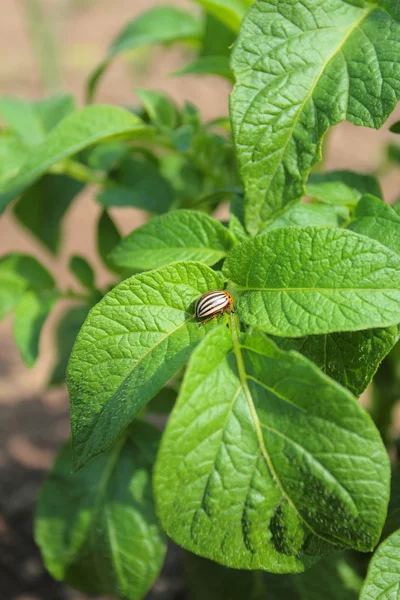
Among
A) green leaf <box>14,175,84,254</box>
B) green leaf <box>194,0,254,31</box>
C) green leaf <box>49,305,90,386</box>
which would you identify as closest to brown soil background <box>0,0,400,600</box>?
green leaf <box>194,0,254,31</box>

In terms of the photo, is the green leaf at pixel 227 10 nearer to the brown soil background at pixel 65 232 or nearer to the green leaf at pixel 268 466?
the brown soil background at pixel 65 232

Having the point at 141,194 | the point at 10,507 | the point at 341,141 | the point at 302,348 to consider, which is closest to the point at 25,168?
the point at 141,194

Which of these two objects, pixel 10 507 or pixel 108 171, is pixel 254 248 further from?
pixel 10 507

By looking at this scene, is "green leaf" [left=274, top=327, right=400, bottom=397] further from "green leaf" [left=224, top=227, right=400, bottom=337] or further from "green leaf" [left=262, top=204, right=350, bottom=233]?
"green leaf" [left=262, top=204, right=350, bottom=233]

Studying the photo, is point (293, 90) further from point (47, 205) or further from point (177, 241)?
point (47, 205)

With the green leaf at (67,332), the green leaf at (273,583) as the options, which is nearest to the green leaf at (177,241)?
the green leaf at (67,332)

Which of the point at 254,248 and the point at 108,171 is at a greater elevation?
the point at 254,248

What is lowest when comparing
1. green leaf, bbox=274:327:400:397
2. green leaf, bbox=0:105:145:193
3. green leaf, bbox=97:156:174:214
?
green leaf, bbox=97:156:174:214
